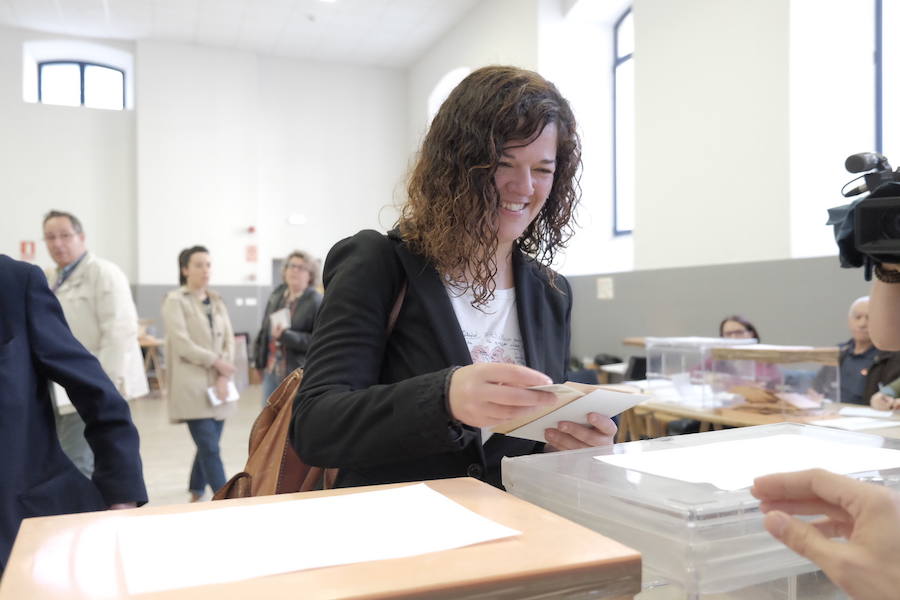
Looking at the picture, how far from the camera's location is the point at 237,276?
10570 millimetres

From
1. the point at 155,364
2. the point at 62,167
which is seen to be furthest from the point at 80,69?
the point at 155,364

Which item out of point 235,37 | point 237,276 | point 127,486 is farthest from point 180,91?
point 127,486

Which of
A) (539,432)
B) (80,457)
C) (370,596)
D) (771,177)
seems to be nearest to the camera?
(370,596)

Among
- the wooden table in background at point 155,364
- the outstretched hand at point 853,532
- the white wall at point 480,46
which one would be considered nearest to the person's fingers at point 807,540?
the outstretched hand at point 853,532

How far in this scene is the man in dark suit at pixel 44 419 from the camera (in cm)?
137

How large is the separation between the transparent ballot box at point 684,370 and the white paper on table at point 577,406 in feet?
9.53

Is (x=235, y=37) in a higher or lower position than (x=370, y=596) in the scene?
higher

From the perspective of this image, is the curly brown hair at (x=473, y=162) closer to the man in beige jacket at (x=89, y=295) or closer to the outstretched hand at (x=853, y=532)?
the outstretched hand at (x=853, y=532)

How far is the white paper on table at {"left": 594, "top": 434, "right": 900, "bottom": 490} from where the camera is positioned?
800 mm

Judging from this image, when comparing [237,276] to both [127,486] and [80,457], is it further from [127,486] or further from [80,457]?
[127,486]

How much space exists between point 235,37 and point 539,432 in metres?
10.3

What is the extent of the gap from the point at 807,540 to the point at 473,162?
34.6 inches

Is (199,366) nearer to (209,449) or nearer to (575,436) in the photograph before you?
(209,449)

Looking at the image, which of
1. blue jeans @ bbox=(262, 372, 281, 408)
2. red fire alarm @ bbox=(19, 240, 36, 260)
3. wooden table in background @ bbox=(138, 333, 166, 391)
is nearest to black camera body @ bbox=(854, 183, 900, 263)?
blue jeans @ bbox=(262, 372, 281, 408)
